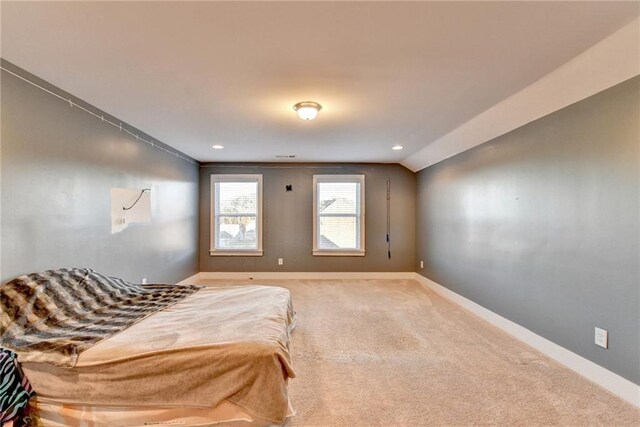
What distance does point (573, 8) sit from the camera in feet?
5.09

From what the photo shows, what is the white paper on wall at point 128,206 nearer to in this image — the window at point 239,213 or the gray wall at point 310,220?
the window at point 239,213

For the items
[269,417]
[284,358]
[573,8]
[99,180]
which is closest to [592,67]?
[573,8]

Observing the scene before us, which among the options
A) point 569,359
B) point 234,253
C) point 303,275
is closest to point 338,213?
point 303,275

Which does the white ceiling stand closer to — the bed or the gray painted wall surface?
the gray painted wall surface

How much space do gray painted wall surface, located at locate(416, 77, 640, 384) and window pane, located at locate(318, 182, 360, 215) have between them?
234cm

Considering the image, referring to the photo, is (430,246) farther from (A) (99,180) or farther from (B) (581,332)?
(A) (99,180)

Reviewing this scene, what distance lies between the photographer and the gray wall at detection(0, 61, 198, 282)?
214 cm

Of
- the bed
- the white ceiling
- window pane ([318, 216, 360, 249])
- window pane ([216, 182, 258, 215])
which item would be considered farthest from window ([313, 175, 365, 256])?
the bed

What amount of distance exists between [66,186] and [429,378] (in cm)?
338

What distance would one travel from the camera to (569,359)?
2449 mm

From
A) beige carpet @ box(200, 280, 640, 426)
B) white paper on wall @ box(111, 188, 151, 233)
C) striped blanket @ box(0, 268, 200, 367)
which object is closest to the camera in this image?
striped blanket @ box(0, 268, 200, 367)

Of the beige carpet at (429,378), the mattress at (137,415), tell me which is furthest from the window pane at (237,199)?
the mattress at (137,415)

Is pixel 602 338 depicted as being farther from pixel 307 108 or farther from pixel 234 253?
pixel 234 253

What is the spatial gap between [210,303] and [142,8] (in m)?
2.07
